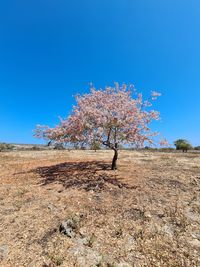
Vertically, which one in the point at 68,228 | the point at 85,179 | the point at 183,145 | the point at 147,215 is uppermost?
the point at 183,145

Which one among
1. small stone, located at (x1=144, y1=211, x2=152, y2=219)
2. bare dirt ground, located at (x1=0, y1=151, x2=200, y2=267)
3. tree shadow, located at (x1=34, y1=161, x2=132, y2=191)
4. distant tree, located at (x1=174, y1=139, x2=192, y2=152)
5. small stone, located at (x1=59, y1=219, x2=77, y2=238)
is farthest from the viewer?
distant tree, located at (x1=174, y1=139, x2=192, y2=152)

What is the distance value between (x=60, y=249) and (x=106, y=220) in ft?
6.48

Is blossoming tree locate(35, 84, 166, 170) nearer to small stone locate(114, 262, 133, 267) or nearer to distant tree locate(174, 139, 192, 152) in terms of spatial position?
small stone locate(114, 262, 133, 267)

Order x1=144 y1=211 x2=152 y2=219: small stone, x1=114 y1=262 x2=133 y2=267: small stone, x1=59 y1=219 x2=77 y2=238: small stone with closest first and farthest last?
x1=114 y1=262 x2=133 y2=267: small stone, x1=59 y1=219 x2=77 y2=238: small stone, x1=144 y1=211 x2=152 y2=219: small stone

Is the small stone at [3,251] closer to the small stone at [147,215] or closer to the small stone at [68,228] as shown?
the small stone at [68,228]

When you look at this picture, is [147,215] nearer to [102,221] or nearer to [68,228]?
[102,221]

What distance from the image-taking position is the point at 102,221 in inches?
279

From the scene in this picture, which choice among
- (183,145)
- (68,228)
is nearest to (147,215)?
(68,228)

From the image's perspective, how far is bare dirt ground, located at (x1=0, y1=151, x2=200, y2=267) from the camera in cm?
542

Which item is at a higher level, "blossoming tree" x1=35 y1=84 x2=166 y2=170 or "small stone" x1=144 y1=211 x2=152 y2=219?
"blossoming tree" x1=35 y1=84 x2=166 y2=170

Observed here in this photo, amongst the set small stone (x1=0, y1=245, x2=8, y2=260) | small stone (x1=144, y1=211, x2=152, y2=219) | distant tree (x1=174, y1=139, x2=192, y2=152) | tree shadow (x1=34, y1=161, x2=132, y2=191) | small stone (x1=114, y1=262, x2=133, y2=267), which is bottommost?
small stone (x1=114, y1=262, x2=133, y2=267)

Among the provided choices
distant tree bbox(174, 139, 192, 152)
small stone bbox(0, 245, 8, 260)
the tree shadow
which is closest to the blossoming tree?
the tree shadow

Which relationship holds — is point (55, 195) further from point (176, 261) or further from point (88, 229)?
point (176, 261)

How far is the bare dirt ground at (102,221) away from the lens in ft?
17.8
